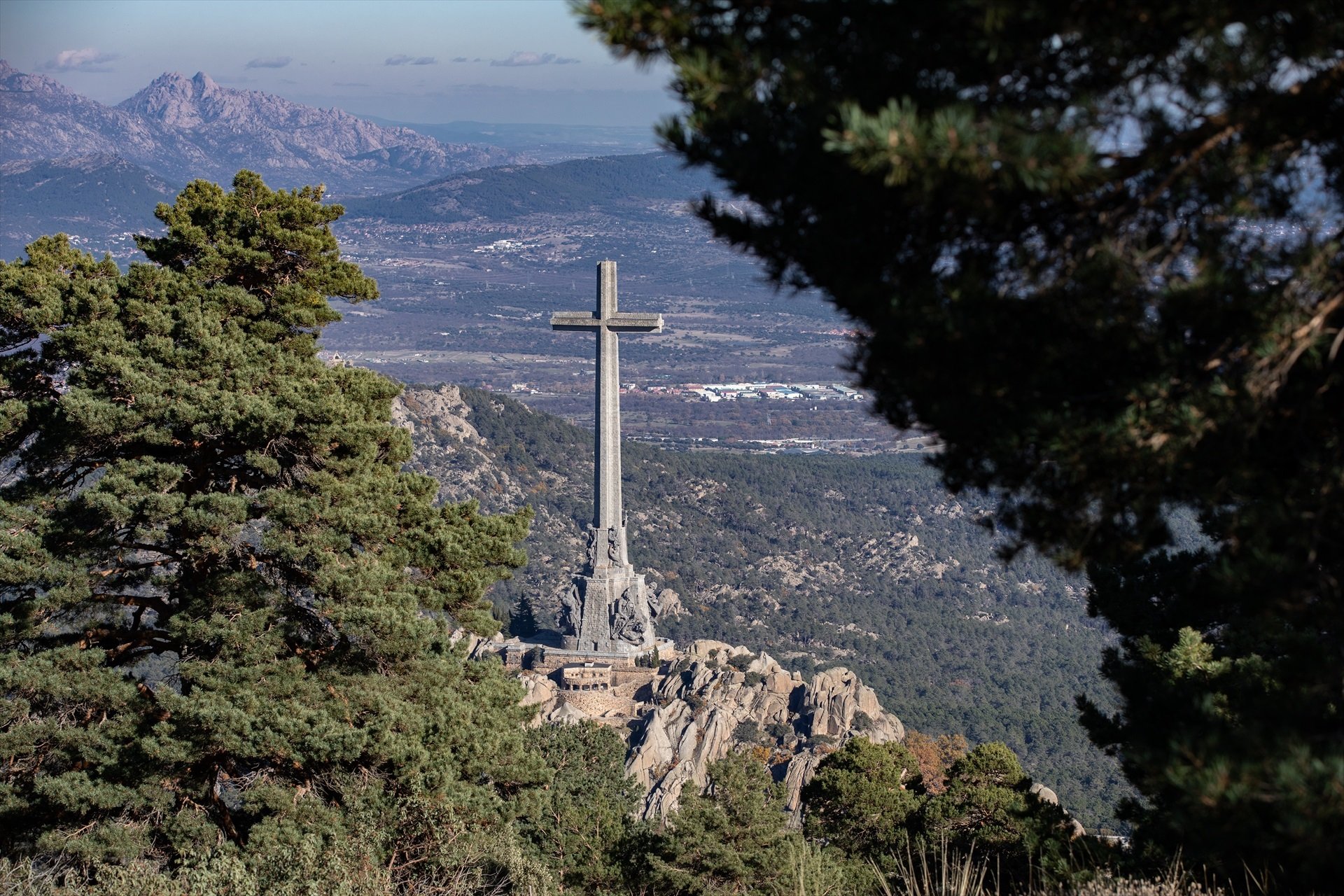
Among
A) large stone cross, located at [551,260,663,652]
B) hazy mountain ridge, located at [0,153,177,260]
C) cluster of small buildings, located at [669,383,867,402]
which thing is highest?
large stone cross, located at [551,260,663,652]

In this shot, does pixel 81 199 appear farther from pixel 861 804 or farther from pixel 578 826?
pixel 578 826

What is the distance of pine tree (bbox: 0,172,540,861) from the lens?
9117 millimetres

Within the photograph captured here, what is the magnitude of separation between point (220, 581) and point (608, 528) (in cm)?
1772

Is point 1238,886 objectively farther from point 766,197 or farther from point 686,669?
point 686,669

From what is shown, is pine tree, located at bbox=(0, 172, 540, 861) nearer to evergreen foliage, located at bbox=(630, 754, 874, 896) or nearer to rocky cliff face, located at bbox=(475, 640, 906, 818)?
evergreen foliage, located at bbox=(630, 754, 874, 896)

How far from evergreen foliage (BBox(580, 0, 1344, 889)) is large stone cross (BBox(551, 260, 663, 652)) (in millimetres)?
20125

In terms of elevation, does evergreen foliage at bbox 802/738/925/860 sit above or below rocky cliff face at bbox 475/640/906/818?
above

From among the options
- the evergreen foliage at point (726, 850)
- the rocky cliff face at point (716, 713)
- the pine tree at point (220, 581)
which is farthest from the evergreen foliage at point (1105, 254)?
the rocky cliff face at point (716, 713)

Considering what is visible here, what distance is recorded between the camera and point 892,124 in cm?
359

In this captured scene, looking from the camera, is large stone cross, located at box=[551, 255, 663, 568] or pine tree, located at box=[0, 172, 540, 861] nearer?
pine tree, located at box=[0, 172, 540, 861]

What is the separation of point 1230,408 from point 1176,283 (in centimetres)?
42

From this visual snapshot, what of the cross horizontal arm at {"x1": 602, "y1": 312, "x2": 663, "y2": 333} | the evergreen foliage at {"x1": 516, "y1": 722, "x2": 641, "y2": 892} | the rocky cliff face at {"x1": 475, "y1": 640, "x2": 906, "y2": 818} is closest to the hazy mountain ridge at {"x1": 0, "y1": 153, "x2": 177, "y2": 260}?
the rocky cliff face at {"x1": 475, "y1": 640, "x2": 906, "y2": 818}

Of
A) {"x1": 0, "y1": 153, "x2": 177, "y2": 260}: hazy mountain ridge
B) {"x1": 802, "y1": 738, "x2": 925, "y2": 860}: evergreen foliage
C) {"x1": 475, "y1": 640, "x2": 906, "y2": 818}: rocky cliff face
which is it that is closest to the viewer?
{"x1": 802, "y1": 738, "x2": 925, "y2": 860}: evergreen foliage

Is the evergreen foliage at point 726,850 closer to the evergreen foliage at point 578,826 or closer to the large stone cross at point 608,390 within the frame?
the evergreen foliage at point 578,826
